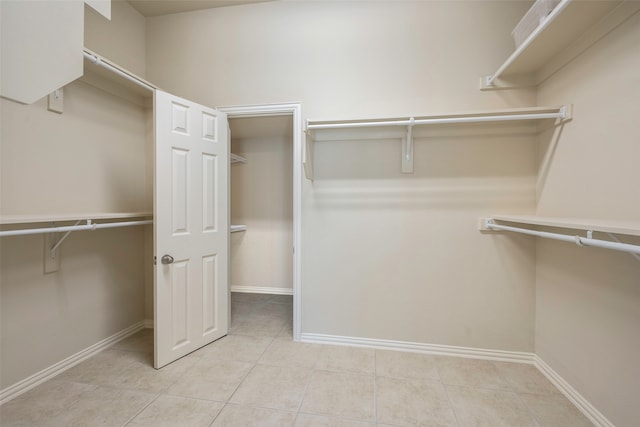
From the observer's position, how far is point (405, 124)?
6.12 ft

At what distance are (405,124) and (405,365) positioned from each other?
1.76 m

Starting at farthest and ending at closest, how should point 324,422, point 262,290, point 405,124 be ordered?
point 262,290
point 405,124
point 324,422

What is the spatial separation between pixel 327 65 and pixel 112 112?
5.99ft

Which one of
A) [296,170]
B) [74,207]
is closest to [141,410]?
[74,207]

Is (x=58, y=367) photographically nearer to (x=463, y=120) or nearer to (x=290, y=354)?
(x=290, y=354)

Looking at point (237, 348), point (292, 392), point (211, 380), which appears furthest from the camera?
point (237, 348)

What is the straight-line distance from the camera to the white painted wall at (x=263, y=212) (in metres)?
3.59

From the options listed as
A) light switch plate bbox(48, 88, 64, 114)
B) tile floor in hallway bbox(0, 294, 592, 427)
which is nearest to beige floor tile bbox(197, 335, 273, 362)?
tile floor in hallway bbox(0, 294, 592, 427)

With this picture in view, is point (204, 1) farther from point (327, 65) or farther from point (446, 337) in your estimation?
point (446, 337)

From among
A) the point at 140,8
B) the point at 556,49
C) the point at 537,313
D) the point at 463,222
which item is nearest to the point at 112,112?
the point at 140,8

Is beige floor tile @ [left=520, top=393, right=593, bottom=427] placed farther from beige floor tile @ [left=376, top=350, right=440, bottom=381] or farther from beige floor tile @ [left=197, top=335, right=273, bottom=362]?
beige floor tile @ [left=197, top=335, right=273, bottom=362]

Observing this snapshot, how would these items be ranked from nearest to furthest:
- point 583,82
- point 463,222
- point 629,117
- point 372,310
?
point 629,117 < point 583,82 < point 463,222 < point 372,310

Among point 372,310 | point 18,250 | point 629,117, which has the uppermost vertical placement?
point 629,117

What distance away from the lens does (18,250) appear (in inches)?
62.6
